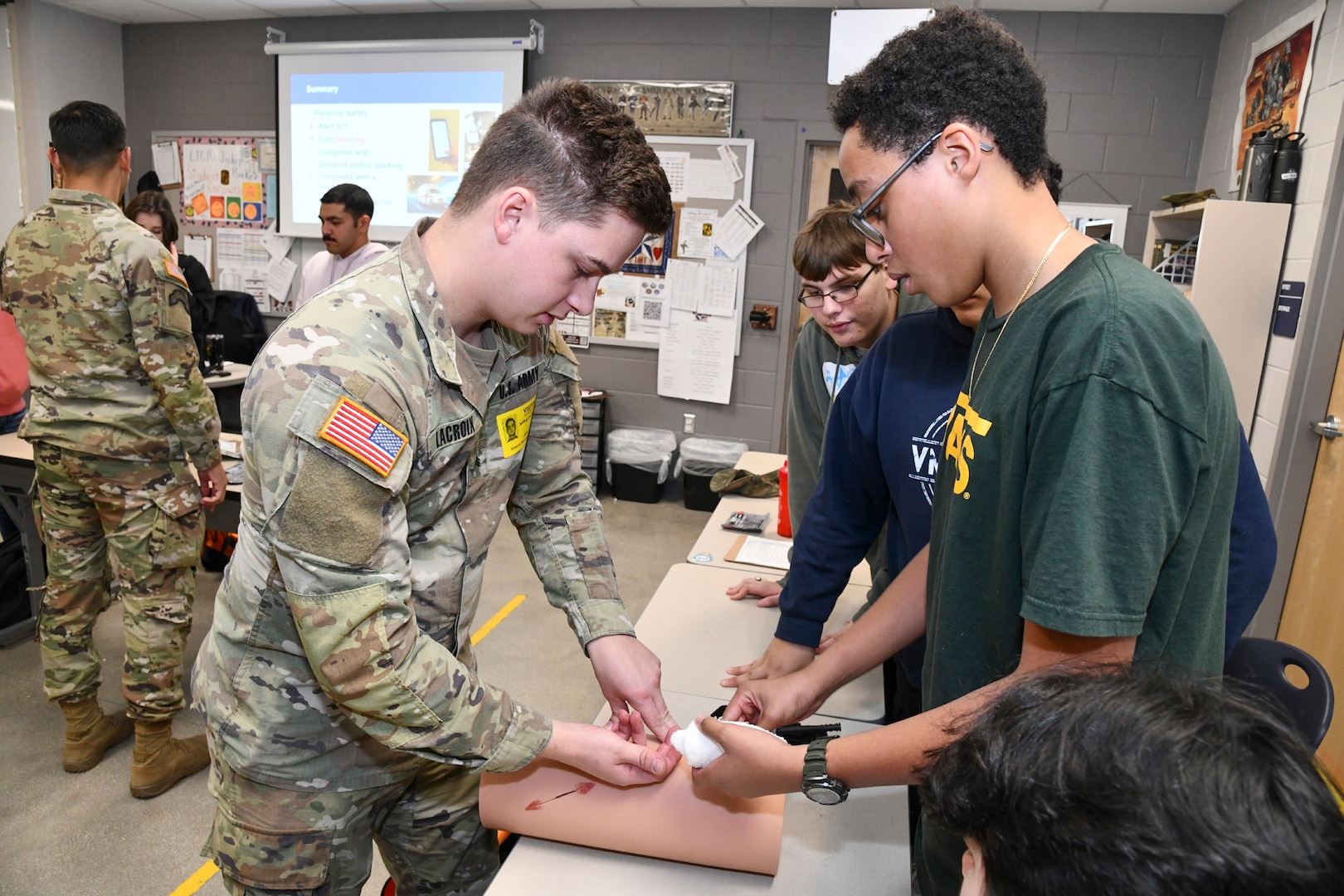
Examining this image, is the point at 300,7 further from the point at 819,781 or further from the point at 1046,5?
the point at 819,781

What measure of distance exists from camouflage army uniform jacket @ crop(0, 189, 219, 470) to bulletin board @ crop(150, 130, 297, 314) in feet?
12.0

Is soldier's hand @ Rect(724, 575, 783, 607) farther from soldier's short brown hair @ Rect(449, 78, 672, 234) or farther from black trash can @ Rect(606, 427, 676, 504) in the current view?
black trash can @ Rect(606, 427, 676, 504)

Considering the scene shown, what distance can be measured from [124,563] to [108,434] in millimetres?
359

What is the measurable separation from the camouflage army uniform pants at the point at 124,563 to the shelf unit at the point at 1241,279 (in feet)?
11.5

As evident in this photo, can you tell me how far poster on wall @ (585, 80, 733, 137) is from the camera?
188 inches

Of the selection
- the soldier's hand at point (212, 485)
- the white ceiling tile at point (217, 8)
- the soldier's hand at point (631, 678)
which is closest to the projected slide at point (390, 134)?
the white ceiling tile at point (217, 8)

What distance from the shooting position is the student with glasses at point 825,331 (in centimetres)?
186

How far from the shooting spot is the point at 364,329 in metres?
0.91

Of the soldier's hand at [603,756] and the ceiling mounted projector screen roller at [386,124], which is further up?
the ceiling mounted projector screen roller at [386,124]

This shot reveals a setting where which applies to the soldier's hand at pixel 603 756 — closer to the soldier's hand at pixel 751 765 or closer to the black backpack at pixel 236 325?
the soldier's hand at pixel 751 765

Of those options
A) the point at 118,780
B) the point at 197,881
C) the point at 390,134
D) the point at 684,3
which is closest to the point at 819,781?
the point at 197,881

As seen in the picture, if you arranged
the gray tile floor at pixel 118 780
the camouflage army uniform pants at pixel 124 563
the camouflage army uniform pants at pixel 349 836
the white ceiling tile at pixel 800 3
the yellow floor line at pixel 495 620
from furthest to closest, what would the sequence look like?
the white ceiling tile at pixel 800 3 → the yellow floor line at pixel 495 620 → the camouflage army uniform pants at pixel 124 563 → the gray tile floor at pixel 118 780 → the camouflage army uniform pants at pixel 349 836

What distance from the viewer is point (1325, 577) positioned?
106 inches

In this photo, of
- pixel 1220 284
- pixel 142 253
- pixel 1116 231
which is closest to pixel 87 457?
pixel 142 253
